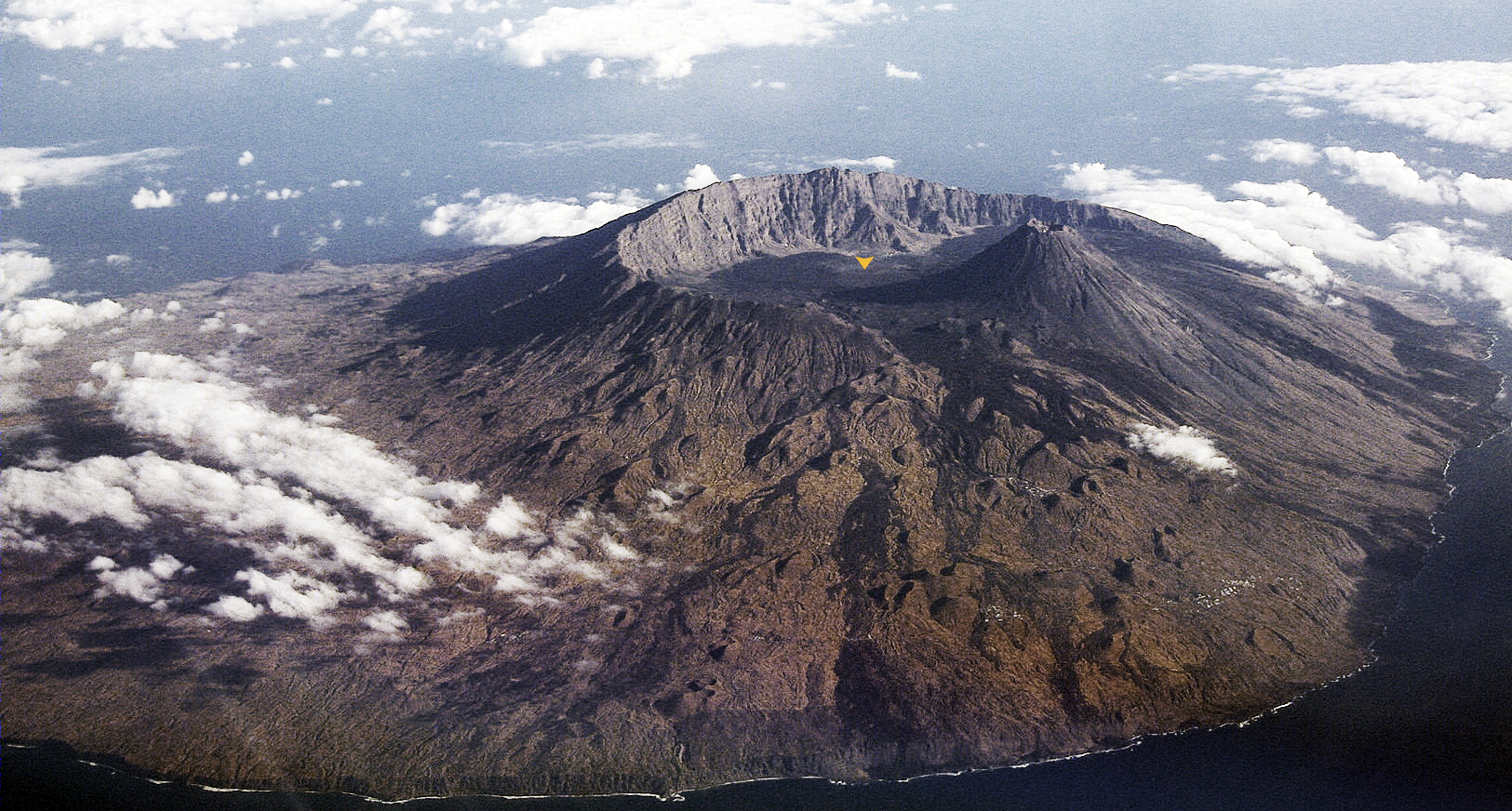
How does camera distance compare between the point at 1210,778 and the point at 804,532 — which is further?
the point at 804,532

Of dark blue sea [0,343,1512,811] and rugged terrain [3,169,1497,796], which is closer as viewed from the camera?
dark blue sea [0,343,1512,811]

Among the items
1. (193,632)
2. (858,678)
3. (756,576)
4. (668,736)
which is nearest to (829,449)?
(756,576)

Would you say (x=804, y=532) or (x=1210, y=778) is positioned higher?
(x=804, y=532)

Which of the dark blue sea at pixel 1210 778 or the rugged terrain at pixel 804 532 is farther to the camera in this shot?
the rugged terrain at pixel 804 532

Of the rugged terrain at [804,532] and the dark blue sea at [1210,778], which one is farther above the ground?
the rugged terrain at [804,532]

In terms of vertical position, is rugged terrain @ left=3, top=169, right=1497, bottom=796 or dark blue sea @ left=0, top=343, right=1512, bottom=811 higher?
rugged terrain @ left=3, top=169, right=1497, bottom=796
